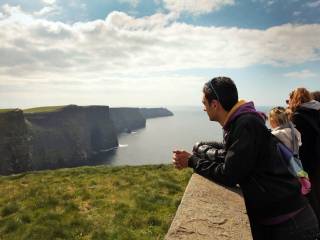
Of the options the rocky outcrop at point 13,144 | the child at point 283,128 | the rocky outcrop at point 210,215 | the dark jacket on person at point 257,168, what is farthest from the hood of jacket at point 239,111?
the rocky outcrop at point 13,144

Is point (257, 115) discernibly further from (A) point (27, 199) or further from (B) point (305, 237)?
(A) point (27, 199)

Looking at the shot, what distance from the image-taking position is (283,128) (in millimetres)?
6055

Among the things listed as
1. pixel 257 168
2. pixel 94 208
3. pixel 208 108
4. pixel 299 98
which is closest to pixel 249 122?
pixel 257 168

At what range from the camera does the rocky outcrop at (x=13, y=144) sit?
82.6 m

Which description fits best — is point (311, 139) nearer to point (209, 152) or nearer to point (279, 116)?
point (279, 116)

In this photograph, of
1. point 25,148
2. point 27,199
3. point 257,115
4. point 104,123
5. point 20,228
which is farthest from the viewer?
point 104,123

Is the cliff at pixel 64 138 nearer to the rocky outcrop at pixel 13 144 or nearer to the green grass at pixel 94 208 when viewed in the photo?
the rocky outcrop at pixel 13 144

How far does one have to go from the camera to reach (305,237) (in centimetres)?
369

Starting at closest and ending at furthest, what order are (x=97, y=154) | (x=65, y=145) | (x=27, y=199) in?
(x=27, y=199), (x=65, y=145), (x=97, y=154)

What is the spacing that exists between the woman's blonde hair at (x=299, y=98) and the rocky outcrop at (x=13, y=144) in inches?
3380

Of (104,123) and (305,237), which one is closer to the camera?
(305,237)

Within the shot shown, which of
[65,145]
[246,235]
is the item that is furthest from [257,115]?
[65,145]

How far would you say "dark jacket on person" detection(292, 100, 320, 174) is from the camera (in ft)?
20.9

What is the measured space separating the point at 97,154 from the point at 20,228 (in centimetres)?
14943
